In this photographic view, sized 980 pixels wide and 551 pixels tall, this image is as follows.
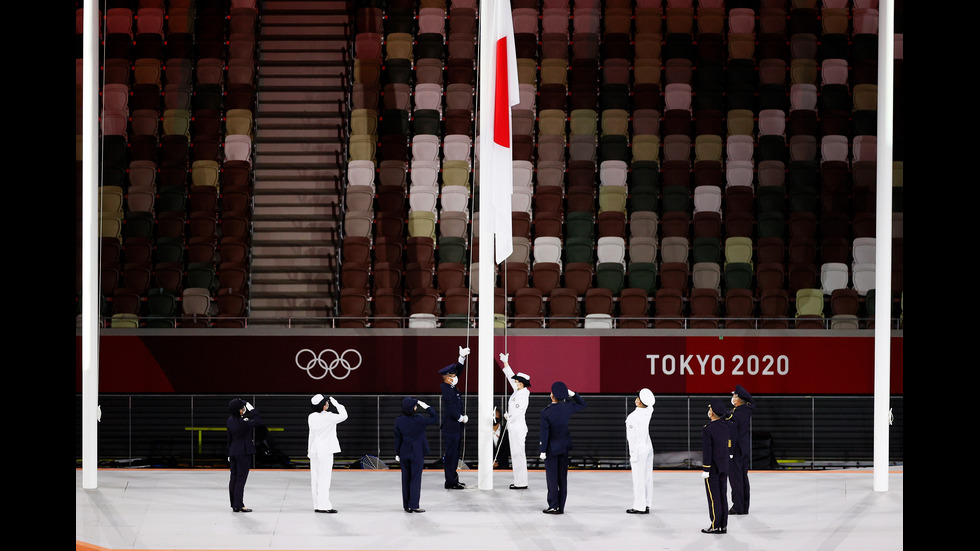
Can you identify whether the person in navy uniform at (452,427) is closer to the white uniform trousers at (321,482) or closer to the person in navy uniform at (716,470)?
the white uniform trousers at (321,482)

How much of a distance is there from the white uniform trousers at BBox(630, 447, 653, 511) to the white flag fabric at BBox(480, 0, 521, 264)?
2.88 m

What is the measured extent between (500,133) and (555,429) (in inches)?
143

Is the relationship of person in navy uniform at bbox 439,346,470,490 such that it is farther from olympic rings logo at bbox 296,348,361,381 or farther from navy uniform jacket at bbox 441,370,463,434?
olympic rings logo at bbox 296,348,361,381

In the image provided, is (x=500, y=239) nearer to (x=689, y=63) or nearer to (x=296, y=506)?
(x=296, y=506)

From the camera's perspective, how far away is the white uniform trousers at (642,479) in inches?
443

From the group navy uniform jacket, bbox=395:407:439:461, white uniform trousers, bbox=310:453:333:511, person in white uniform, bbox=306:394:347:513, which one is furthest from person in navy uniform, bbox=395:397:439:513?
white uniform trousers, bbox=310:453:333:511

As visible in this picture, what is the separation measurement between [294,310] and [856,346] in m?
8.89

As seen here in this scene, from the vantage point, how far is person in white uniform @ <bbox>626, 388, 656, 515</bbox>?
11273 millimetres

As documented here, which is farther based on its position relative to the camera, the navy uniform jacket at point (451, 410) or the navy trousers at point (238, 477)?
the navy uniform jacket at point (451, 410)

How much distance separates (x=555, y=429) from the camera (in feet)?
36.6

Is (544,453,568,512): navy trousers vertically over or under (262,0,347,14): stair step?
under

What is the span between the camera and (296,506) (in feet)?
38.1

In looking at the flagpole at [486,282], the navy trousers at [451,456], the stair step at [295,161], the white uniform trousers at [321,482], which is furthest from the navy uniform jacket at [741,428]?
the stair step at [295,161]

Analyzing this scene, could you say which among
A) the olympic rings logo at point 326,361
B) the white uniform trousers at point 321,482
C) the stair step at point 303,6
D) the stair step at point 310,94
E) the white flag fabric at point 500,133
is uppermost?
the stair step at point 303,6
